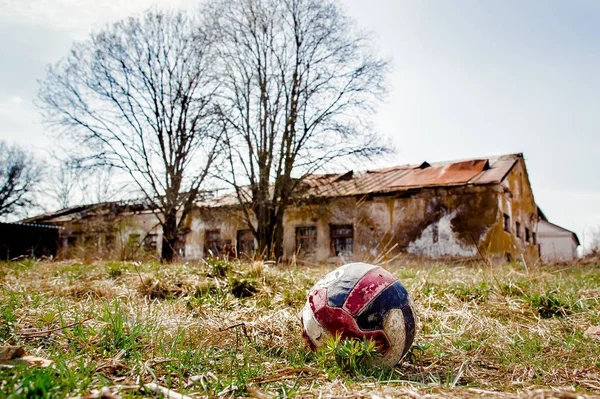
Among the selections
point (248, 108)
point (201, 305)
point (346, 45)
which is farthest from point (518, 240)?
point (201, 305)

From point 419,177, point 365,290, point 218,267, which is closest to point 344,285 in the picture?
point 365,290

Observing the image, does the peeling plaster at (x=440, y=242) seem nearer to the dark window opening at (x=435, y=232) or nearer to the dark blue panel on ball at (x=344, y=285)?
the dark window opening at (x=435, y=232)

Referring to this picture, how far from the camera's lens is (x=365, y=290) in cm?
338

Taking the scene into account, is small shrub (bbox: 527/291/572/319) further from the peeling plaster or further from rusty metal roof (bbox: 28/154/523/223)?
rusty metal roof (bbox: 28/154/523/223)

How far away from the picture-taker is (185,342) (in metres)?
3.57

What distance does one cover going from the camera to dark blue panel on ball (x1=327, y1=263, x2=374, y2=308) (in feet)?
11.1

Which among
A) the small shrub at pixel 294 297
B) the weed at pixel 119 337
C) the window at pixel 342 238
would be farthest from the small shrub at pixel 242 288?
the window at pixel 342 238

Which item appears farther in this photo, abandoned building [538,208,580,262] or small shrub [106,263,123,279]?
abandoned building [538,208,580,262]

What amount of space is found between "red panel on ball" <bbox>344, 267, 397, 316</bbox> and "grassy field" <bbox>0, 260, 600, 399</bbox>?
0.29 meters

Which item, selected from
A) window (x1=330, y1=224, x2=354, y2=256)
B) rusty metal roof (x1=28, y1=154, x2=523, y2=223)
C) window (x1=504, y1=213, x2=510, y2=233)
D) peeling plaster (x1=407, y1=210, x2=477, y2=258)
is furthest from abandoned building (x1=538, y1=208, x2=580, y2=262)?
window (x1=330, y1=224, x2=354, y2=256)

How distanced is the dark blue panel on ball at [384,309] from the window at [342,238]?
19.1 m

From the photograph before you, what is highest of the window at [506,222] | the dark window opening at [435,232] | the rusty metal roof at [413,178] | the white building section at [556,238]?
the rusty metal roof at [413,178]

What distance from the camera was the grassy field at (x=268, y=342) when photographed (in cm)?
255

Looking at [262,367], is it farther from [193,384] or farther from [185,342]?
[185,342]
